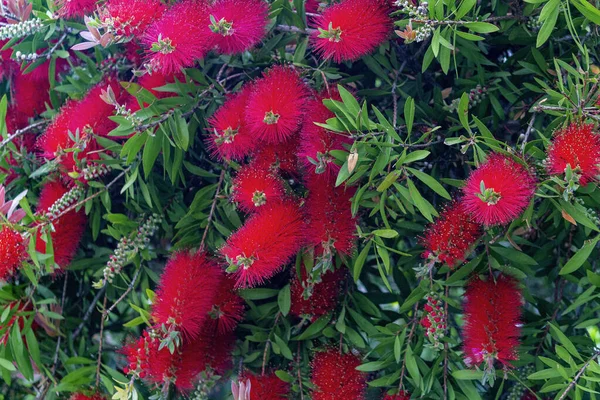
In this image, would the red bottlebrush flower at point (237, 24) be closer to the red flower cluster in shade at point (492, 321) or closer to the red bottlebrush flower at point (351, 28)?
the red bottlebrush flower at point (351, 28)

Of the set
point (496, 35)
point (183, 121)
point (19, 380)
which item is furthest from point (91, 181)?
point (496, 35)

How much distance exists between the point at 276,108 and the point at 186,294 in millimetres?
402

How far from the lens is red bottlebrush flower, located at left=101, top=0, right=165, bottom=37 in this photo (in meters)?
1.34

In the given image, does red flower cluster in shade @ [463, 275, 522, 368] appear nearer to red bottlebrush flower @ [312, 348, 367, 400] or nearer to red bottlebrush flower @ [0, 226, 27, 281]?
red bottlebrush flower @ [312, 348, 367, 400]

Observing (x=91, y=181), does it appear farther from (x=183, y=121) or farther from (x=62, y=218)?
(x=183, y=121)

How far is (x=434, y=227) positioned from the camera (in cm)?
131

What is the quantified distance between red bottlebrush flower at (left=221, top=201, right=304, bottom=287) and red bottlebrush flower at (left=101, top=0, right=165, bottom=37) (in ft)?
1.47

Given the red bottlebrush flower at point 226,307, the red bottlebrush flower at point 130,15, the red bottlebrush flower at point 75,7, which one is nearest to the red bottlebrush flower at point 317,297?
the red bottlebrush flower at point 226,307

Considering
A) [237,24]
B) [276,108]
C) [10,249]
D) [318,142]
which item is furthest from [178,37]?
[10,249]

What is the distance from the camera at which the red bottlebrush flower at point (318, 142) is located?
1.25m

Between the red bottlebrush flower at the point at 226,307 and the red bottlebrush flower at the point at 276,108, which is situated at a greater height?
the red bottlebrush flower at the point at 276,108

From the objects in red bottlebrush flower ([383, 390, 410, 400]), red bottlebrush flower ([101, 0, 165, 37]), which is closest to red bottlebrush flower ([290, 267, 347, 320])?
red bottlebrush flower ([383, 390, 410, 400])

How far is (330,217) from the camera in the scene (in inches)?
51.4

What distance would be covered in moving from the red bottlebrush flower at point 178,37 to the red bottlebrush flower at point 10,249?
454 mm
